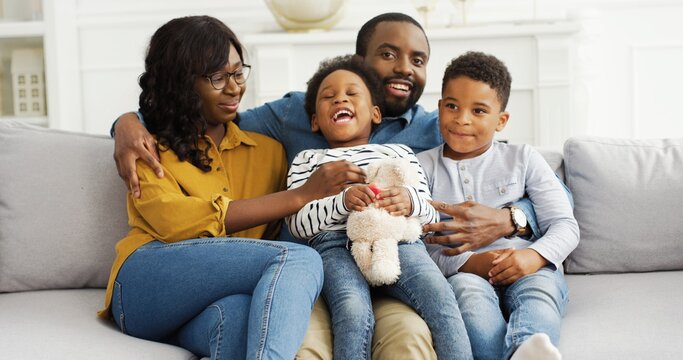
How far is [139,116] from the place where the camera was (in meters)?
2.15

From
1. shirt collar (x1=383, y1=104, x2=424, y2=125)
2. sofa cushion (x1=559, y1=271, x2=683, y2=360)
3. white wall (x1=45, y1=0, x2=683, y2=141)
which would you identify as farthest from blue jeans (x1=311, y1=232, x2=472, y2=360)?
white wall (x1=45, y1=0, x2=683, y2=141)

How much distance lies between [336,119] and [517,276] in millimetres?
576

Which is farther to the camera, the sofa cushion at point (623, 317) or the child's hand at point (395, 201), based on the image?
the child's hand at point (395, 201)

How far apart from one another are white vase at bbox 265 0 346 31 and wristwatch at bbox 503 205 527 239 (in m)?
1.96

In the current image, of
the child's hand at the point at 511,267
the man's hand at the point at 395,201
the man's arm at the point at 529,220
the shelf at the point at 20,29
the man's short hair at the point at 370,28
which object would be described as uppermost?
the shelf at the point at 20,29

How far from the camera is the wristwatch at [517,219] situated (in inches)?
80.7

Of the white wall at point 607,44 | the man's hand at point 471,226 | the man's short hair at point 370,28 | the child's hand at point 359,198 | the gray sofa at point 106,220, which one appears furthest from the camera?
the white wall at point 607,44

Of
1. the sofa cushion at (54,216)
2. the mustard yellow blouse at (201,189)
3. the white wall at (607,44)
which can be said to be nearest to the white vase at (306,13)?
the white wall at (607,44)

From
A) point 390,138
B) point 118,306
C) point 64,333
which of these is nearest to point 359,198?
point 390,138

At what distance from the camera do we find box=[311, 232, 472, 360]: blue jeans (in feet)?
5.58

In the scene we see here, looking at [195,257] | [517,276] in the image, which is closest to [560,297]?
[517,276]

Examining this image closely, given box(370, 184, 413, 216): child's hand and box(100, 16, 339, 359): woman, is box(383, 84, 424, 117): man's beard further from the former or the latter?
box(370, 184, 413, 216): child's hand

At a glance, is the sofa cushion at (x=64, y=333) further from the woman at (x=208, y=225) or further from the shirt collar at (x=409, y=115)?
the shirt collar at (x=409, y=115)

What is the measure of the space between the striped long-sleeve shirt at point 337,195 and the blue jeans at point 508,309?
0.20 m
